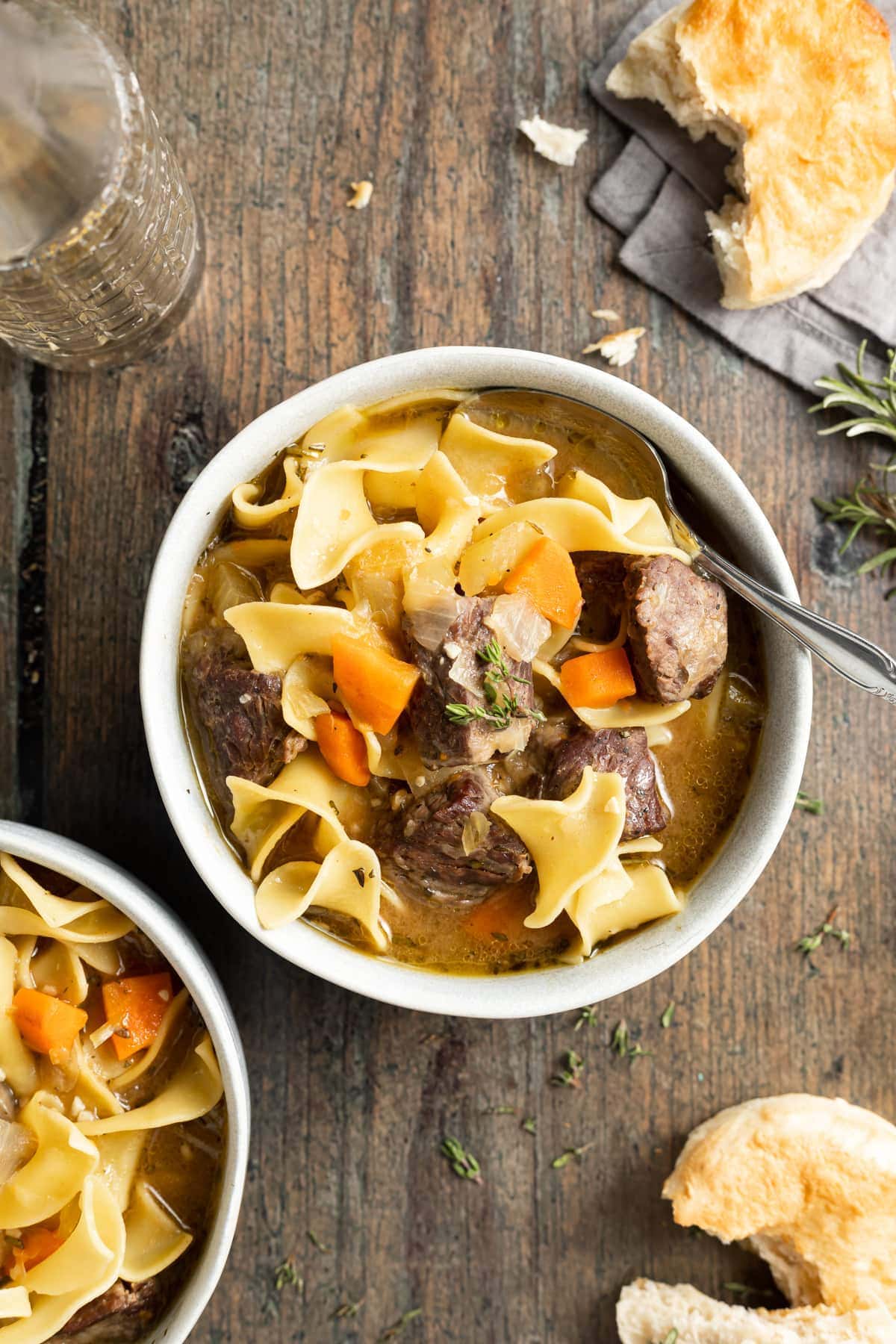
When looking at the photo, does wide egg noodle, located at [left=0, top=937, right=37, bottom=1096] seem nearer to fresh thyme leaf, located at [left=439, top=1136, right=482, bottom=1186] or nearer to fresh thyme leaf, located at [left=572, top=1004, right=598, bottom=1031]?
fresh thyme leaf, located at [left=439, top=1136, right=482, bottom=1186]

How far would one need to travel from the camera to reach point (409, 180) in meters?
3.72

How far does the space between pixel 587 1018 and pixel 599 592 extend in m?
1.54

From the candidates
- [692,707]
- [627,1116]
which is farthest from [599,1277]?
[692,707]

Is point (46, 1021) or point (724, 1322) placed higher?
point (46, 1021)

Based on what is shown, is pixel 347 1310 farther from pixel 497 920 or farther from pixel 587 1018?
pixel 497 920

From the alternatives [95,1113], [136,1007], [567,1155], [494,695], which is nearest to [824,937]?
[567,1155]

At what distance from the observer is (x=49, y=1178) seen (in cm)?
323

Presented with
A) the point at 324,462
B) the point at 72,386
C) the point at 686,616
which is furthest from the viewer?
the point at 72,386

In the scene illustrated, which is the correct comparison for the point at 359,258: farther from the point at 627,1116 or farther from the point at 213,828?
the point at 627,1116

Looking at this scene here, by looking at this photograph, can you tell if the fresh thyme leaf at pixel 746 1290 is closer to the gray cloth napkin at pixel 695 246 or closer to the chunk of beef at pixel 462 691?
the chunk of beef at pixel 462 691

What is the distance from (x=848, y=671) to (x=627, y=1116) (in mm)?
1831

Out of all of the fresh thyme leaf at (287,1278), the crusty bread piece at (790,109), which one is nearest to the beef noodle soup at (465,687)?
the crusty bread piece at (790,109)

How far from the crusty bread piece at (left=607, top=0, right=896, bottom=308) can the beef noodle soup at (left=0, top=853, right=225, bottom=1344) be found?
117 inches

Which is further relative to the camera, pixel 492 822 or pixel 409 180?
pixel 409 180
